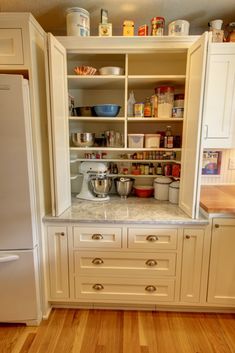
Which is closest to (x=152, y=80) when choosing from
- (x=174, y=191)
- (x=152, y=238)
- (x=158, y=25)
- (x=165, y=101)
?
(x=165, y=101)

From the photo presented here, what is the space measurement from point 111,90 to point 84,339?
206 cm

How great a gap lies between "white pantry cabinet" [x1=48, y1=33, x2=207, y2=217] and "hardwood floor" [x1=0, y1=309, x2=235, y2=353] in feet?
2.79

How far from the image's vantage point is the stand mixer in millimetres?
1903

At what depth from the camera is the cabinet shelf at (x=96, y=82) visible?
66.1 inches

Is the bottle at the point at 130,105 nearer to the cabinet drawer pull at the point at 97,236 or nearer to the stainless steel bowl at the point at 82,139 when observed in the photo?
the stainless steel bowl at the point at 82,139

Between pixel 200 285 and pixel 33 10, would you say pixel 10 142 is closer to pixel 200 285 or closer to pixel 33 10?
pixel 33 10

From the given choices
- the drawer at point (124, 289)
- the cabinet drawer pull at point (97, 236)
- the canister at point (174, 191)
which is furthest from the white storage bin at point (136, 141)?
the drawer at point (124, 289)

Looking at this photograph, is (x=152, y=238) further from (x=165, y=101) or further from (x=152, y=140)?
(x=165, y=101)

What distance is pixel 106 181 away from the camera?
6.28 ft

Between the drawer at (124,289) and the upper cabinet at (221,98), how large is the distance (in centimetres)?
121

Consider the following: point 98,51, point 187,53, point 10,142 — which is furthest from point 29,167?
point 187,53

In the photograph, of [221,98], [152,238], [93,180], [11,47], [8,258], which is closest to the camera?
[11,47]

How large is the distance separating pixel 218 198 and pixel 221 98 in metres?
0.81

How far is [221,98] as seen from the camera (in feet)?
5.56
